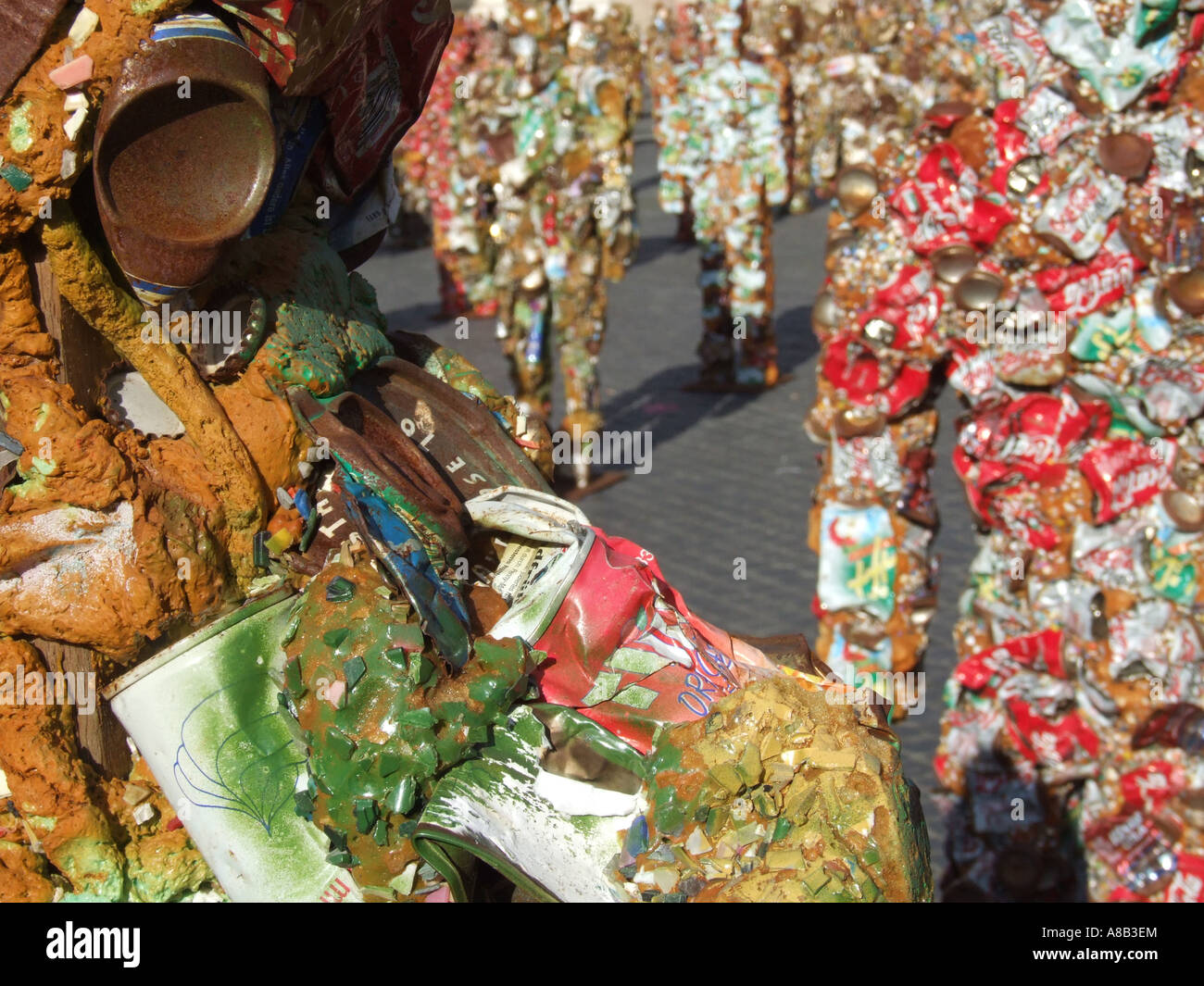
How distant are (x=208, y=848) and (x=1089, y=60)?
10.8ft

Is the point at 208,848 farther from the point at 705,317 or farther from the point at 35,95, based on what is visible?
the point at 705,317

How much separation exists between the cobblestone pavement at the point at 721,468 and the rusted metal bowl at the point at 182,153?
12.9 feet

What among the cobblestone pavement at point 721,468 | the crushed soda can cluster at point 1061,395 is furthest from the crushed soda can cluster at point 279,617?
the cobblestone pavement at point 721,468

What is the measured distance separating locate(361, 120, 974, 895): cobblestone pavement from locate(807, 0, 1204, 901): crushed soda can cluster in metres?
0.90

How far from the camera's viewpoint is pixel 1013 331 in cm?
395

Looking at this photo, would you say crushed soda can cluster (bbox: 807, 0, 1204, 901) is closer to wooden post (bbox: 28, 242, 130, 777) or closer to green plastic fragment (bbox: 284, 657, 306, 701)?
green plastic fragment (bbox: 284, 657, 306, 701)

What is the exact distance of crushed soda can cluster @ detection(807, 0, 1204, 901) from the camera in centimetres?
367

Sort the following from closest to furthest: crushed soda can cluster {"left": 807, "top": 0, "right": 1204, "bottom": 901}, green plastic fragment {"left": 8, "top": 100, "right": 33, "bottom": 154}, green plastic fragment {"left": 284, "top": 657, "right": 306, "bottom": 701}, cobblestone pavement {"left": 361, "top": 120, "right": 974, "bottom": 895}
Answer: green plastic fragment {"left": 8, "top": 100, "right": 33, "bottom": 154} → green plastic fragment {"left": 284, "top": 657, "right": 306, "bottom": 701} → crushed soda can cluster {"left": 807, "top": 0, "right": 1204, "bottom": 901} → cobblestone pavement {"left": 361, "top": 120, "right": 974, "bottom": 895}

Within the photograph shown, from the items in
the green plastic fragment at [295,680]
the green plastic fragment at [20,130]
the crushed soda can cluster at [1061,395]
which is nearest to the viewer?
the green plastic fragment at [20,130]

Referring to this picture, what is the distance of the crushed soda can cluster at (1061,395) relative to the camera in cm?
367

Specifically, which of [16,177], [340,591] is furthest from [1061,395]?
[16,177]

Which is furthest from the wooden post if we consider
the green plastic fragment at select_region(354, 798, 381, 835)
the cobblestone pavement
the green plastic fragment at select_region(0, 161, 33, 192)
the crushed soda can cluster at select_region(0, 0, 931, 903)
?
the cobblestone pavement

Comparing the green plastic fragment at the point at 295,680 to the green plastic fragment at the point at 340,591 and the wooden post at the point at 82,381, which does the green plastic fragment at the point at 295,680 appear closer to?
the green plastic fragment at the point at 340,591
